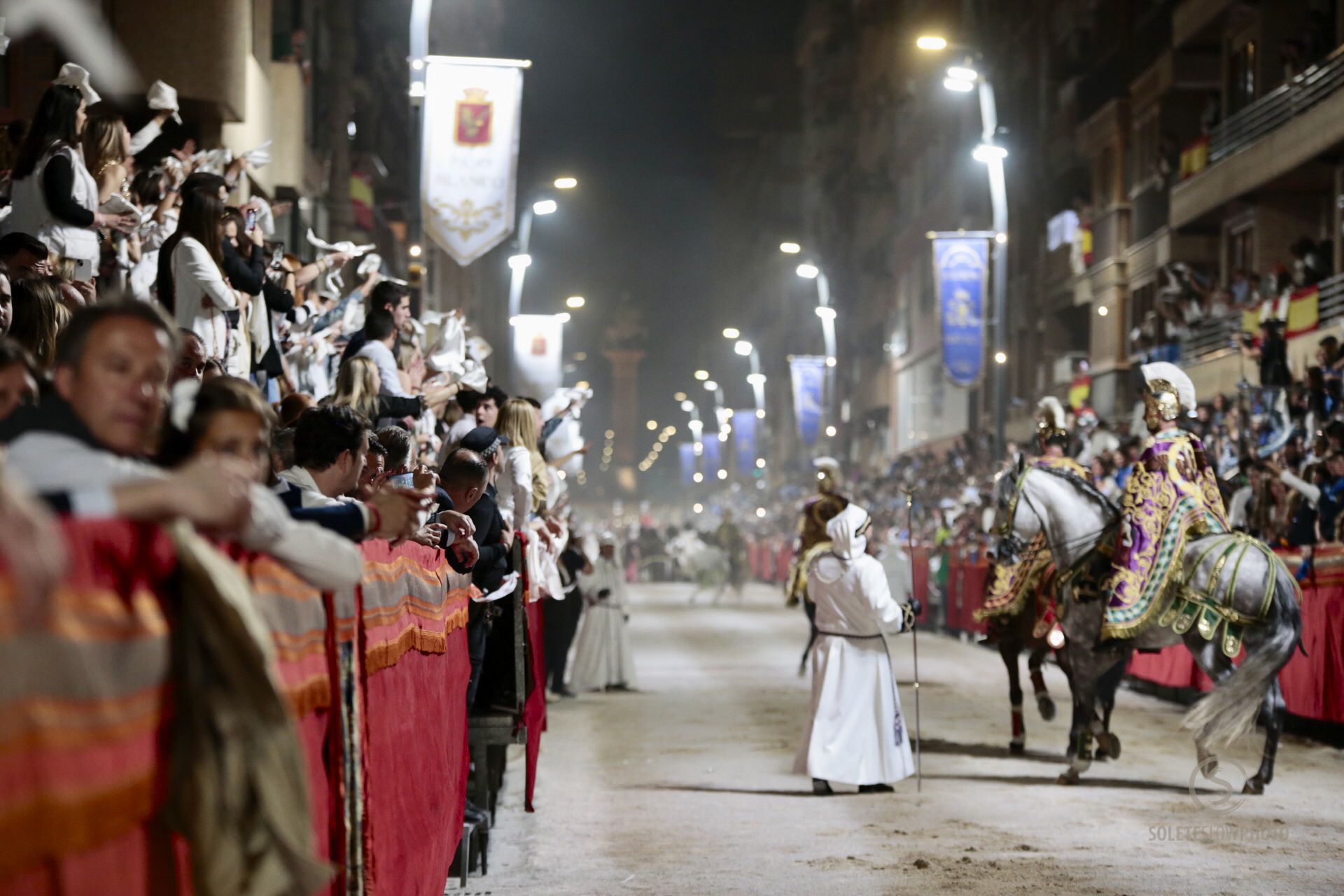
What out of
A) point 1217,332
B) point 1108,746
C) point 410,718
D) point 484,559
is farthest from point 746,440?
point 410,718

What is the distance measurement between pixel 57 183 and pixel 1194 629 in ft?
26.5

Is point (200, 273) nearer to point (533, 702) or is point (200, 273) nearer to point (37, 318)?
point (37, 318)

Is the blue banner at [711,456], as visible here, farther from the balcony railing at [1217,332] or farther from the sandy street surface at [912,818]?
the sandy street surface at [912,818]

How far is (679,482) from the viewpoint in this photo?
163m

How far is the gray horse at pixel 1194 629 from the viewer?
37.4 feet

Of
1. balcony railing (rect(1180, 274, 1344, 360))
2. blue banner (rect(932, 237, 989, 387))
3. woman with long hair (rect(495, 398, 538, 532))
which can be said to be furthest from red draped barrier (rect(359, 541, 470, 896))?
blue banner (rect(932, 237, 989, 387))

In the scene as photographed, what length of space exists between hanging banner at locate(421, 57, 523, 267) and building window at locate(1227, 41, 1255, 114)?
752 inches

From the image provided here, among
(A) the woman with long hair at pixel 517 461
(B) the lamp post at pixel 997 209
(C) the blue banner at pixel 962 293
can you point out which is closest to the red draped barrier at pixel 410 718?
(A) the woman with long hair at pixel 517 461

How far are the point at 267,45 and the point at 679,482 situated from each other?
142m

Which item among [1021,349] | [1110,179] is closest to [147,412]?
[1110,179]

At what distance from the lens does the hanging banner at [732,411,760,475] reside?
82.1 metres

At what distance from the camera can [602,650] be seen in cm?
2058

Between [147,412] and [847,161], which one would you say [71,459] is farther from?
[847,161]

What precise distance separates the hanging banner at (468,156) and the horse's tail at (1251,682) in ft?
27.9
